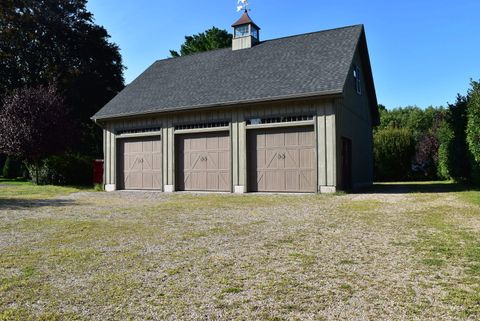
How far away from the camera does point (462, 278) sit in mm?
3551

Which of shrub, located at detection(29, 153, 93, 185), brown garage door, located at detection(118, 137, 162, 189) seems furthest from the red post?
shrub, located at detection(29, 153, 93, 185)

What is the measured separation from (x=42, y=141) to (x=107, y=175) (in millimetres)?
4796

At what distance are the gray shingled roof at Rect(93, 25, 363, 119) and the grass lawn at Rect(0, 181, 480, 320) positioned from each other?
20.6 ft

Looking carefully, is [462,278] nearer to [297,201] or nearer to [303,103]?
[297,201]

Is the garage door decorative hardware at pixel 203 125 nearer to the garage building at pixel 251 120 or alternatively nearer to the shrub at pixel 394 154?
the garage building at pixel 251 120

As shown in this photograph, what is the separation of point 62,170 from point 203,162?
9086 mm

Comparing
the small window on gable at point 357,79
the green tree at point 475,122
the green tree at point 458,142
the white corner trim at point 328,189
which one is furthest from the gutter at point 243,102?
the green tree at point 458,142

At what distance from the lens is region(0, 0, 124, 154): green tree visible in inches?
955

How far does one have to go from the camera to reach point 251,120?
530 inches

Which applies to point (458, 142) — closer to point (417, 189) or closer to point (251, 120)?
point (417, 189)

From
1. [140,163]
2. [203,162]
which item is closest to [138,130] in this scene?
[140,163]

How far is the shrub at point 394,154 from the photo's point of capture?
72.2 feet

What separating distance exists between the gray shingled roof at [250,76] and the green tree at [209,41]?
2019 centimetres

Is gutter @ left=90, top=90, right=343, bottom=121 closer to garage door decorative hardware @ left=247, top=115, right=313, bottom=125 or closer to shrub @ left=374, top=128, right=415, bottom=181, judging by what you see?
garage door decorative hardware @ left=247, top=115, right=313, bottom=125
